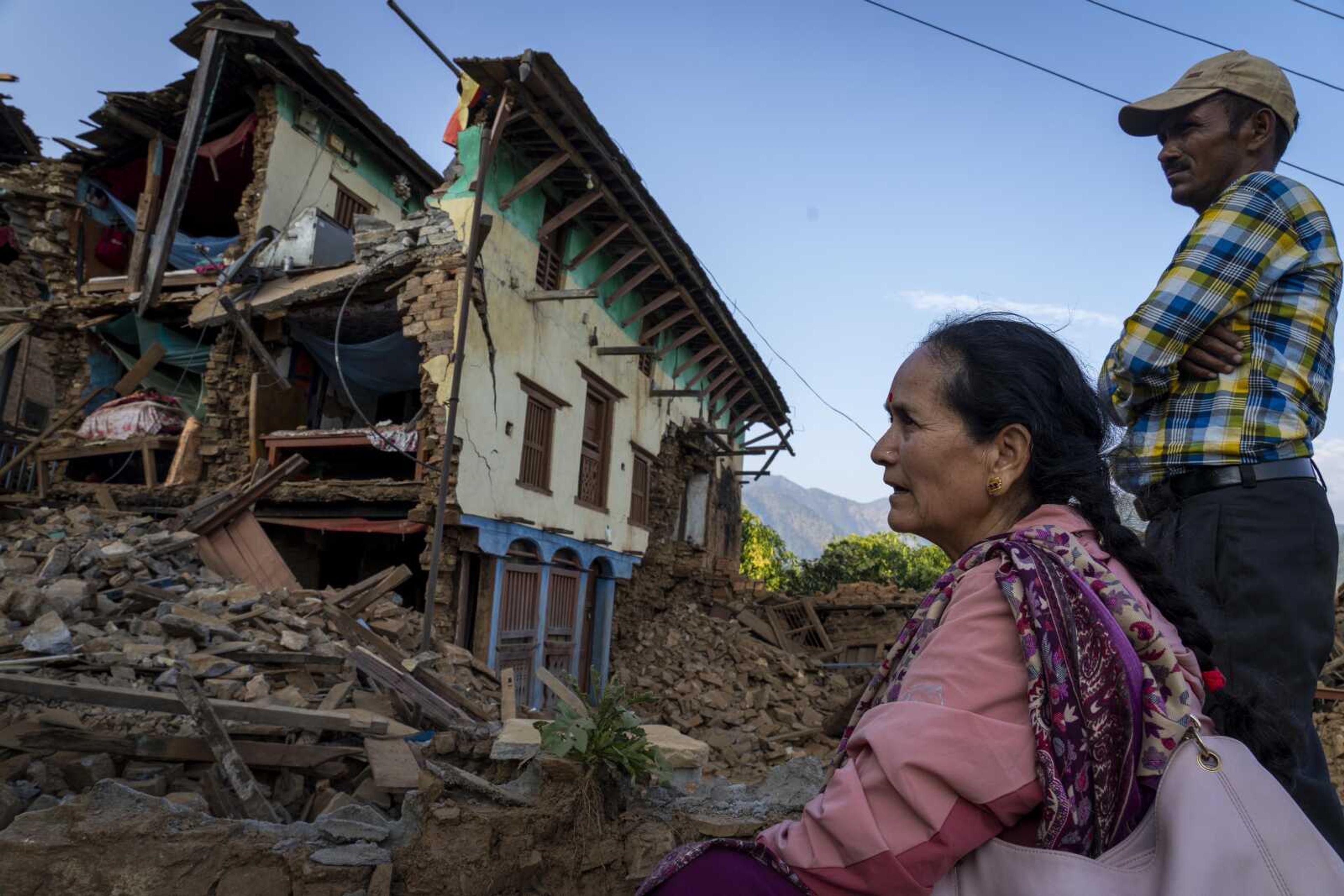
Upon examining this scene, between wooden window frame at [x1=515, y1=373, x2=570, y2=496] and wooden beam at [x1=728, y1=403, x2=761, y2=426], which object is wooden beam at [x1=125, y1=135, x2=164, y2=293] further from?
wooden beam at [x1=728, y1=403, x2=761, y2=426]

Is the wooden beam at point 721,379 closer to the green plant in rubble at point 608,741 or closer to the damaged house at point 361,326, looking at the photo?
the damaged house at point 361,326

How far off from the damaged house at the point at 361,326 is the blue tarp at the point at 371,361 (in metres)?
0.05

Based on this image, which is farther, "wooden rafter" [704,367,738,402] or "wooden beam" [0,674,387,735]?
"wooden rafter" [704,367,738,402]

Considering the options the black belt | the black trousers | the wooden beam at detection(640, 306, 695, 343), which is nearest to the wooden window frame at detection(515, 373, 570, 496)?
the wooden beam at detection(640, 306, 695, 343)

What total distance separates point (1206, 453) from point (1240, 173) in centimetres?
80

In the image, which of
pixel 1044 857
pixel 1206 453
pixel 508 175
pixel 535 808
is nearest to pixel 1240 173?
pixel 1206 453

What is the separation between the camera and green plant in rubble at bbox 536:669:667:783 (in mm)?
3506

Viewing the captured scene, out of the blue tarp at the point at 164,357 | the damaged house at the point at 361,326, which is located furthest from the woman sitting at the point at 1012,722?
A: the blue tarp at the point at 164,357

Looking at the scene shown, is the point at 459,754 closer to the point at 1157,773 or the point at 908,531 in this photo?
the point at 908,531

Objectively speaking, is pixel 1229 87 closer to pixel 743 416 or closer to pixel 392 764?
pixel 392 764

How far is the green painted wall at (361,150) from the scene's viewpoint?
43.8 feet

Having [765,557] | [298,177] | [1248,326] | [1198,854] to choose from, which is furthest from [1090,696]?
[765,557]

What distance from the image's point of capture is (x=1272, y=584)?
6.58ft

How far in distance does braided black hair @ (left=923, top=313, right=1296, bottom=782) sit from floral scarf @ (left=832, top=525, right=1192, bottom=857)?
0.55 feet
